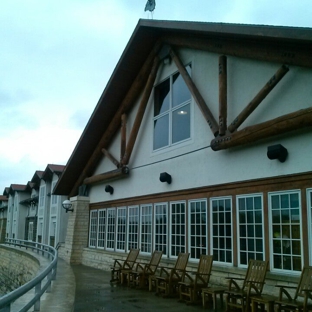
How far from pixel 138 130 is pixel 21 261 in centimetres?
1001

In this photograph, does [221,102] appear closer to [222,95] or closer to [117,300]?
[222,95]

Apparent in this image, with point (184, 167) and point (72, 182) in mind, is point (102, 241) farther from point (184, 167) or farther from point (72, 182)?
point (184, 167)

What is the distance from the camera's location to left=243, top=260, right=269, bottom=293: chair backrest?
22.8 ft

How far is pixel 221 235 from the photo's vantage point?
29.1 feet

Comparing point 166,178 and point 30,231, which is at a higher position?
point 166,178

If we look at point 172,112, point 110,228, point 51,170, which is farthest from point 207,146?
point 51,170

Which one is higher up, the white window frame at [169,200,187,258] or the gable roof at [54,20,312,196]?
the gable roof at [54,20,312,196]

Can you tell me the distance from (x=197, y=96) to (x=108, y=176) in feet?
18.5

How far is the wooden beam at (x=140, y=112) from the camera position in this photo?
12.2 meters

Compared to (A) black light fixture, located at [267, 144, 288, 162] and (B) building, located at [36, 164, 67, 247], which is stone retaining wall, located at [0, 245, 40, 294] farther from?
(A) black light fixture, located at [267, 144, 288, 162]

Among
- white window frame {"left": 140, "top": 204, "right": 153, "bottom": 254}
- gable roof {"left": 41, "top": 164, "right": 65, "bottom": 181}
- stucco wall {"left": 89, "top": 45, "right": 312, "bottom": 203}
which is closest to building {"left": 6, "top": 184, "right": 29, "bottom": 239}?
gable roof {"left": 41, "top": 164, "right": 65, "bottom": 181}

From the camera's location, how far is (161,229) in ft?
36.9

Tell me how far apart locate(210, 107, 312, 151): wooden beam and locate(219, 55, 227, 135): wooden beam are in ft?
0.98

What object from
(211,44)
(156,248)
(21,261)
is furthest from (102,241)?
(211,44)
